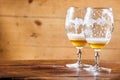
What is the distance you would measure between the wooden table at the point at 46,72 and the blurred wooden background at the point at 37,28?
0.90m

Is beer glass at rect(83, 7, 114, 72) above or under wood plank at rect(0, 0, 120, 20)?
under

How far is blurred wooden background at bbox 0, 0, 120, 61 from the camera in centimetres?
194

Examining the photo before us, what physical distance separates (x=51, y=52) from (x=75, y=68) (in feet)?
3.39

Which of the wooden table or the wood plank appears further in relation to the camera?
the wood plank

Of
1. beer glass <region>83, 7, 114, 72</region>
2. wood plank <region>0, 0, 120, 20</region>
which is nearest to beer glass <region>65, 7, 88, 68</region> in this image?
beer glass <region>83, 7, 114, 72</region>

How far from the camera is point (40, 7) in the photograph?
1966 mm

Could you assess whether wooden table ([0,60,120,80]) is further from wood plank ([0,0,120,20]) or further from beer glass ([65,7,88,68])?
wood plank ([0,0,120,20])

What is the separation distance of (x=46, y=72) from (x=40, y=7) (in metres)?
1.10

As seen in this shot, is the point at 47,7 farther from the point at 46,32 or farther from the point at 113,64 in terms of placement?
the point at 113,64

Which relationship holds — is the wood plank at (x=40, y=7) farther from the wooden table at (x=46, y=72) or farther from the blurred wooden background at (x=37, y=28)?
the wooden table at (x=46, y=72)

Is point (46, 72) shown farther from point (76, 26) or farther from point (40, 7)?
point (40, 7)

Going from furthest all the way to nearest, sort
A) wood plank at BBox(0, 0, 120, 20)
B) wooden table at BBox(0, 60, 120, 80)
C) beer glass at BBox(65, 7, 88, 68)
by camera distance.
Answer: wood plank at BBox(0, 0, 120, 20) < beer glass at BBox(65, 7, 88, 68) < wooden table at BBox(0, 60, 120, 80)

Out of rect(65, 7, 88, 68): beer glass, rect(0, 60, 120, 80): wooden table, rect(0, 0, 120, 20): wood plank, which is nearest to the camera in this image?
rect(0, 60, 120, 80): wooden table

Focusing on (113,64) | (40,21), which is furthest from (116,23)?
(113,64)
